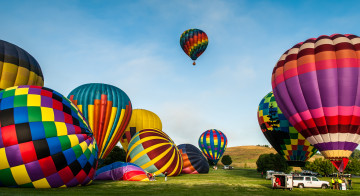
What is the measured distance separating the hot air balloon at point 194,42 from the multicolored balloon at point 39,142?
32.3 meters

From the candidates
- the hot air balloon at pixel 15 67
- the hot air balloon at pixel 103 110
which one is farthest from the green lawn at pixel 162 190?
the hot air balloon at pixel 15 67

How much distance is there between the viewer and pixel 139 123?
126 ft

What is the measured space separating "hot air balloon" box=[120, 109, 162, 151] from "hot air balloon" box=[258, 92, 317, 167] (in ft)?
50.5

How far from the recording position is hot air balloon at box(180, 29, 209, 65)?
44438 mm

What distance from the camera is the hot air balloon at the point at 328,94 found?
1892 cm

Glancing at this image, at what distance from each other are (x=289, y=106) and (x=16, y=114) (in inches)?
676

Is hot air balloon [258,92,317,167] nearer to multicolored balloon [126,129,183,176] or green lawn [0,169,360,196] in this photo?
green lawn [0,169,360,196]

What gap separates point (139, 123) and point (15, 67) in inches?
711

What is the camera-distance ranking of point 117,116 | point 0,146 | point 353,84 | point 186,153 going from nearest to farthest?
point 0,146 < point 353,84 < point 117,116 < point 186,153

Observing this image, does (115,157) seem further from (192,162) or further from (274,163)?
(274,163)

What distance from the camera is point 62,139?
1315cm

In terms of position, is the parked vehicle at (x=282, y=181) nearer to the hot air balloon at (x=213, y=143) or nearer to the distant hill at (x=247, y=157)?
the hot air balloon at (x=213, y=143)

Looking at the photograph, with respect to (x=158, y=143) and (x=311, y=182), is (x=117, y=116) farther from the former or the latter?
(x=311, y=182)

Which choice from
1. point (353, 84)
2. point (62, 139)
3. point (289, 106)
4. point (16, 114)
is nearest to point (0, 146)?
point (16, 114)
